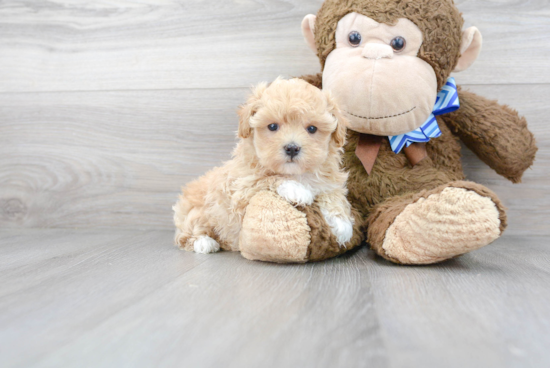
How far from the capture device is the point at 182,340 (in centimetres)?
50

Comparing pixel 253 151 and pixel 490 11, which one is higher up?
pixel 490 11

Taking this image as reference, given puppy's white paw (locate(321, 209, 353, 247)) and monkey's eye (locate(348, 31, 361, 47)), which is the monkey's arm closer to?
monkey's eye (locate(348, 31, 361, 47))

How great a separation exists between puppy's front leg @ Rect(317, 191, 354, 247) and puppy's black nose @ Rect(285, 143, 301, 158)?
12 cm

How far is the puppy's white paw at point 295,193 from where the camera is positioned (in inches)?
32.8

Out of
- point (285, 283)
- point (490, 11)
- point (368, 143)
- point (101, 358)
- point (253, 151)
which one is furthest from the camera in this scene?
point (490, 11)

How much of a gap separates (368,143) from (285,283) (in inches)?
17.0

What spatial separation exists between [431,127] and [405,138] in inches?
2.5

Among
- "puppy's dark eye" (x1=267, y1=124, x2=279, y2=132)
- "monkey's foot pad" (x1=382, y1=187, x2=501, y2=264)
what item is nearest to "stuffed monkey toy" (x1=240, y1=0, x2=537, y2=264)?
"monkey's foot pad" (x1=382, y1=187, x2=501, y2=264)

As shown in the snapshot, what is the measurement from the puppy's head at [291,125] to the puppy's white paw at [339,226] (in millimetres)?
99

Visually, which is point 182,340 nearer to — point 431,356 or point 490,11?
point 431,356

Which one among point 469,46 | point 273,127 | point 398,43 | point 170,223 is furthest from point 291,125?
point 170,223

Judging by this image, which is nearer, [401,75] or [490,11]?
[401,75]

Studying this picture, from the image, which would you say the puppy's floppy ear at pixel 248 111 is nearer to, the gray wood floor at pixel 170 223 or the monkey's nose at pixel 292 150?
the monkey's nose at pixel 292 150

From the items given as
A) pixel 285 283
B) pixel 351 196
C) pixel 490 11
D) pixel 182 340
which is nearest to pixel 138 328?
pixel 182 340
